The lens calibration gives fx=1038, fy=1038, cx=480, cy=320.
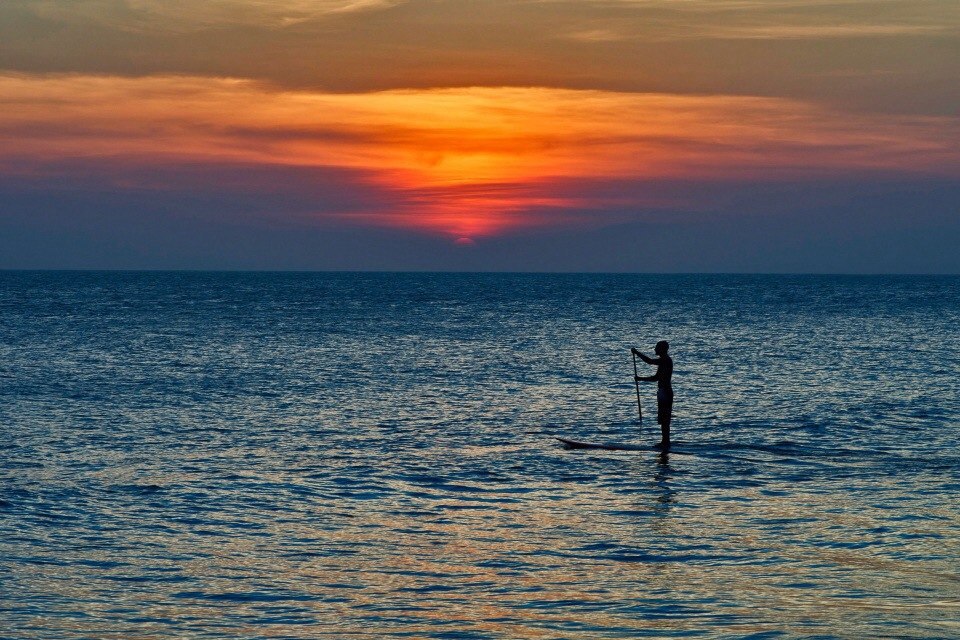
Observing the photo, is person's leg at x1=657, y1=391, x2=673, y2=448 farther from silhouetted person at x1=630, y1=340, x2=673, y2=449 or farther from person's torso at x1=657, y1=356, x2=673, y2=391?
person's torso at x1=657, y1=356, x2=673, y2=391

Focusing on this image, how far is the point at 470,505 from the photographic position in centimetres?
1738

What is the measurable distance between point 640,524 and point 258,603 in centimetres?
633

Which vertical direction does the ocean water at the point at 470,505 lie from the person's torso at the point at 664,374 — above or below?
below

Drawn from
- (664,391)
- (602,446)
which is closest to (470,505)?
(602,446)

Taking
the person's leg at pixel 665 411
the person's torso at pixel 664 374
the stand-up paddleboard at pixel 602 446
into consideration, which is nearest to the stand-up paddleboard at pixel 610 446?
the stand-up paddleboard at pixel 602 446

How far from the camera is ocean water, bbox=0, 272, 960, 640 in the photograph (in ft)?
37.6

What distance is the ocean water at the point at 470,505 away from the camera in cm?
1147

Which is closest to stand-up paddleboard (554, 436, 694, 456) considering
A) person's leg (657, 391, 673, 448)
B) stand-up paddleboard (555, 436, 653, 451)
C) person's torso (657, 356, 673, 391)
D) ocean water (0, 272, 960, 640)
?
stand-up paddleboard (555, 436, 653, 451)

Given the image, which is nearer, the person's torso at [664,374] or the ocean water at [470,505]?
the ocean water at [470,505]

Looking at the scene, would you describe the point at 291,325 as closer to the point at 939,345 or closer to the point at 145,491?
the point at 939,345

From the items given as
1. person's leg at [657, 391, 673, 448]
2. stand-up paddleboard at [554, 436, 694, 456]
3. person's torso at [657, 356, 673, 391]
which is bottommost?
Answer: stand-up paddleboard at [554, 436, 694, 456]

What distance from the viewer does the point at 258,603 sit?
38.8ft

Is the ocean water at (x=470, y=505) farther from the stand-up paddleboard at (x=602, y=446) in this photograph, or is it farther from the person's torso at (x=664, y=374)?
the person's torso at (x=664, y=374)

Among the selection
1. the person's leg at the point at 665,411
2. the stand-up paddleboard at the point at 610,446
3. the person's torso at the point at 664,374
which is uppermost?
the person's torso at the point at 664,374
